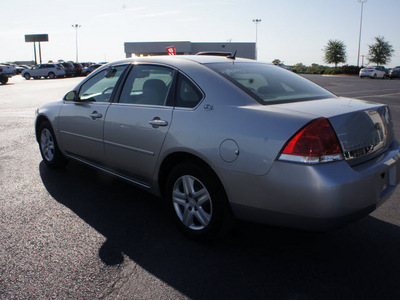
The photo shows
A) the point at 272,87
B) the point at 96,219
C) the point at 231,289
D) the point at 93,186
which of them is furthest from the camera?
the point at 93,186

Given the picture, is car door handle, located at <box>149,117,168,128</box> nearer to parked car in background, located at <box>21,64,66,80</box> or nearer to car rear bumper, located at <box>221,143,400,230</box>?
car rear bumper, located at <box>221,143,400,230</box>

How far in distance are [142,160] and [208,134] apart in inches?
37.0

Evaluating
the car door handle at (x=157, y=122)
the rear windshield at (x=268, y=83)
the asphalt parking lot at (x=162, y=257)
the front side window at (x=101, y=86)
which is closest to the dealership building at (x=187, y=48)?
the front side window at (x=101, y=86)

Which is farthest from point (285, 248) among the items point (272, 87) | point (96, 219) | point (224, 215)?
point (96, 219)

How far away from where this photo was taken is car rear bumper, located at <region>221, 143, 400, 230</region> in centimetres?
262

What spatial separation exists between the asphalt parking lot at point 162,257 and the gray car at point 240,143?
0.35 metres

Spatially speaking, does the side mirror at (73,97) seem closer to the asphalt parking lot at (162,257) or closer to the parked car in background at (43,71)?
the asphalt parking lot at (162,257)

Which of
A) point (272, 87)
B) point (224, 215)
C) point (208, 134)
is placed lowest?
point (224, 215)

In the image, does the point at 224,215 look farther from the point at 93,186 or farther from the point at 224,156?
the point at 93,186

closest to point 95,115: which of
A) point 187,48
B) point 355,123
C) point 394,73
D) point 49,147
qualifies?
point 49,147

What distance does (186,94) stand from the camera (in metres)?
3.50

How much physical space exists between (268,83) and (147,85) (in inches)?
48.1

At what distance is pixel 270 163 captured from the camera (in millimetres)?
2746

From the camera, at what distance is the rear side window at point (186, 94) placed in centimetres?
339
